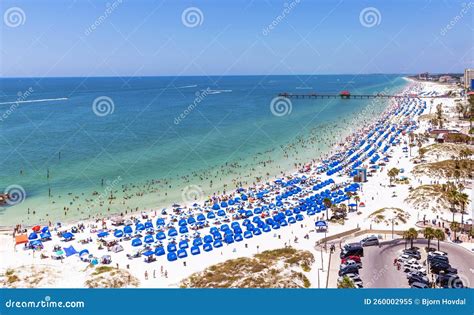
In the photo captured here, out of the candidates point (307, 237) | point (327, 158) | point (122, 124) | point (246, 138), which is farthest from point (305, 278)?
point (122, 124)

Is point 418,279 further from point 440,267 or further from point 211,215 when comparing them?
point 211,215

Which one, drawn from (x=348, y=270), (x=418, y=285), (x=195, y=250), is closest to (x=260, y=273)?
(x=348, y=270)

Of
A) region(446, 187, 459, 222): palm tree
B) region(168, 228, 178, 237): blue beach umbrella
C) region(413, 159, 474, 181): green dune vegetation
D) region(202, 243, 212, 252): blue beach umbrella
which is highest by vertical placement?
region(413, 159, 474, 181): green dune vegetation

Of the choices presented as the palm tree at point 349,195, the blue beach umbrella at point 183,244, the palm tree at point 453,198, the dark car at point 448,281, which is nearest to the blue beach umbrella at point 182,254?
the blue beach umbrella at point 183,244

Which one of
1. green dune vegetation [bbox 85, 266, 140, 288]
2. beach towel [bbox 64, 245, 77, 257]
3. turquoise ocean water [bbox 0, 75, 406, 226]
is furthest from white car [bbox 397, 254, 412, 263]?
turquoise ocean water [bbox 0, 75, 406, 226]

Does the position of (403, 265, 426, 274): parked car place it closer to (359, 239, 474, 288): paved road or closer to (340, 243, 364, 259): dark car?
(359, 239, 474, 288): paved road

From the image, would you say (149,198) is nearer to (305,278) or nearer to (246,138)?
(305,278)
